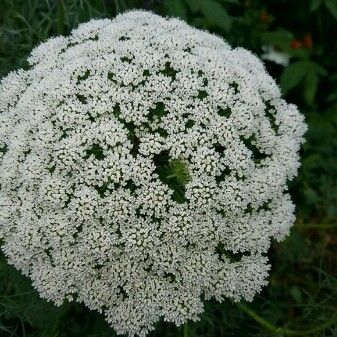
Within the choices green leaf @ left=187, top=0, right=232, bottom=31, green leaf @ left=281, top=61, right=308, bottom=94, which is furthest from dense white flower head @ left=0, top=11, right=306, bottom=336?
green leaf @ left=281, top=61, right=308, bottom=94

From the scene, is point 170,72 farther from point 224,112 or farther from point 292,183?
point 292,183

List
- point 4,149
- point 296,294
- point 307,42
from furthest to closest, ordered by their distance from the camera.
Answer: point 307,42
point 296,294
point 4,149

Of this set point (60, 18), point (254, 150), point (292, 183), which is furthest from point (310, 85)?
point (60, 18)

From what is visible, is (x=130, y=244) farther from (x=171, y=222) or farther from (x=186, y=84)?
(x=186, y=84)

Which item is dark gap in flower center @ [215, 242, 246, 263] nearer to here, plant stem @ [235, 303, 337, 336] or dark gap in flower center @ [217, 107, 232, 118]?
plant stem @ [235, 303, 337, 336]

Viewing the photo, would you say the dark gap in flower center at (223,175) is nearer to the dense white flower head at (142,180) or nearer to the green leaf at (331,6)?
the dense white flower head at (142,180)

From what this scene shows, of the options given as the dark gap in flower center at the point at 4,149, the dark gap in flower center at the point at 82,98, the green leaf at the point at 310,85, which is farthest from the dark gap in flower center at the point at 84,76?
the green leaf at the point at 310,85
